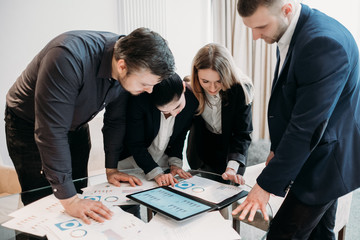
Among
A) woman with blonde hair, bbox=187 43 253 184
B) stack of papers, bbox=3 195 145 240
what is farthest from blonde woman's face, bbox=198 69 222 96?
stack of papers, bbox=3 195 145 240

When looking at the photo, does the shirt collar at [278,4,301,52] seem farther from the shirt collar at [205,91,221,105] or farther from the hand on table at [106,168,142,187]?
the hand on table at [106,168,142,187]

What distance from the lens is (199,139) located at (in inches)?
72.7

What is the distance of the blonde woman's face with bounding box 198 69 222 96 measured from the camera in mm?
1570

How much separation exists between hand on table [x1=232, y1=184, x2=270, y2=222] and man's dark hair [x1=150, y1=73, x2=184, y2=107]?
577 mm

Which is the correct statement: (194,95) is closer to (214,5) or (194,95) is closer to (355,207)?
(355,207)

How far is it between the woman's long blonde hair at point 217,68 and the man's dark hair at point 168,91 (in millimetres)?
261

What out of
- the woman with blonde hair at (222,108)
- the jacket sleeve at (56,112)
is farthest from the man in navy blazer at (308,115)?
the jacket sleeve at (56,112)

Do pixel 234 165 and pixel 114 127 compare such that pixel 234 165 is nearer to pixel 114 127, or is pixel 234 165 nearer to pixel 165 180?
pixel 165 180

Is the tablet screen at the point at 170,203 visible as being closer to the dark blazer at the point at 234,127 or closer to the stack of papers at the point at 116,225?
the stack of papers at the point at 116,225

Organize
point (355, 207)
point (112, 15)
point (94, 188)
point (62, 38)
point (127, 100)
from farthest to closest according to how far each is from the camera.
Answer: point (112, 15) → point (355, 207) → point (127, 100) → point (94, 188) → point (62, 38)

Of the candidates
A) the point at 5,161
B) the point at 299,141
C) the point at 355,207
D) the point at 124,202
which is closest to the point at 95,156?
the point at 5,161

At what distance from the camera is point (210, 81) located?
1.59 metres

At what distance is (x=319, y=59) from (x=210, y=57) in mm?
750

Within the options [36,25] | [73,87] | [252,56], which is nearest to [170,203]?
[73,87]
